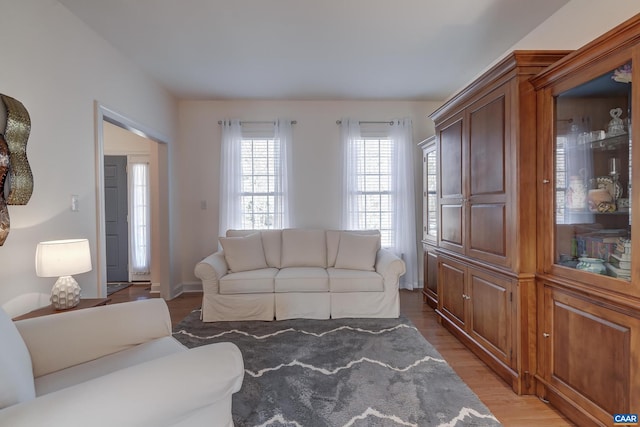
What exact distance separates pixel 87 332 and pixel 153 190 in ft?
10.3

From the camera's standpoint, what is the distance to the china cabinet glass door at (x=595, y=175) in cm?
144

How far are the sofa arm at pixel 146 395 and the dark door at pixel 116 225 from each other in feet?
15.5

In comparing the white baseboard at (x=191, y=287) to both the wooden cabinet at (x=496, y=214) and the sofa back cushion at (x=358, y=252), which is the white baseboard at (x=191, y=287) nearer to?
the sofa back cushion at (x=358, y=252)

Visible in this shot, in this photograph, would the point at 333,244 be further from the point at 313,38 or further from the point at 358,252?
the point at 313,38

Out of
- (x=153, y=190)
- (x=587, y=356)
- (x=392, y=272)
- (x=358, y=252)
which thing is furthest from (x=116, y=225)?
(x=587, y=356)

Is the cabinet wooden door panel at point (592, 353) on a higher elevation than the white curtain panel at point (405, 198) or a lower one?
lower

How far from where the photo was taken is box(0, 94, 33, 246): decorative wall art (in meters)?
1.71

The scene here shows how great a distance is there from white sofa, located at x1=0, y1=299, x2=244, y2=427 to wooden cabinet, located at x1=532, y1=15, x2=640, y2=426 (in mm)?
1690

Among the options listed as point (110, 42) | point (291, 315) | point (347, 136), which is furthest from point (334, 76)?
point (291, 315)

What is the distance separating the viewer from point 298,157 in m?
4.31

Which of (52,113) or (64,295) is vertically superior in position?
(52,113)

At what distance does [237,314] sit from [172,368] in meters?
2.29

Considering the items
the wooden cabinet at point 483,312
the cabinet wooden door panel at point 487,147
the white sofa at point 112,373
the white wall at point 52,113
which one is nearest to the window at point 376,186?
the wooden cabinet at point 483,312

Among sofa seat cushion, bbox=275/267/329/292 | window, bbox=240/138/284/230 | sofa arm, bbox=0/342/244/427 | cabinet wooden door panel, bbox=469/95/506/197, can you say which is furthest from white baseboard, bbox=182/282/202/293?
cabinet wooden door panel, bbox=469/95/506/197
